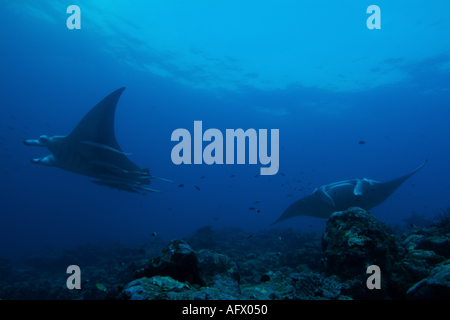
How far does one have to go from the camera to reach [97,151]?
6.89 m

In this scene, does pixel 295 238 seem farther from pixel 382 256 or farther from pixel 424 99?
pixel 424 99

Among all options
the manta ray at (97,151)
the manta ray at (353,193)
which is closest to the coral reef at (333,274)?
the manta ray at (353,193)

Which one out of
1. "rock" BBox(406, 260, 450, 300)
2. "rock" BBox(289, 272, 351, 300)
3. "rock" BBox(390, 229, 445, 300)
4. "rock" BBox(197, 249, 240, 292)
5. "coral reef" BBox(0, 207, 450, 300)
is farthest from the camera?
"rock" BBox(197, 249, 240, 292)

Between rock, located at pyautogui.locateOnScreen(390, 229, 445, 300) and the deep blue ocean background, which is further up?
the deep blue ocean background

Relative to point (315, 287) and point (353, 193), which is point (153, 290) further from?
point (353, 193)

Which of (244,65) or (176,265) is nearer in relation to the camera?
(176,265)

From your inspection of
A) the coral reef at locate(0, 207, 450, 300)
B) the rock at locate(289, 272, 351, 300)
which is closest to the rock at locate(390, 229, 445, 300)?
the coral reef at locate(0, 207, 450, 300)

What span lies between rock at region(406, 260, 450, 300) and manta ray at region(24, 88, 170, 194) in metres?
6.19

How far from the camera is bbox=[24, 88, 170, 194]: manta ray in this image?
21.2ft

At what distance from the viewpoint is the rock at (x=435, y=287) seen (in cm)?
250

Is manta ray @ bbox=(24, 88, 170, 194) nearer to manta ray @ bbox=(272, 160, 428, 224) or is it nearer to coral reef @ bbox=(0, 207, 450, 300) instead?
coral reef @ bbox=(0, 207, 450, 300)

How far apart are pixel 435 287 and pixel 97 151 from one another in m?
8.20

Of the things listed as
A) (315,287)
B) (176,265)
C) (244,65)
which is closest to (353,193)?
(315,287)

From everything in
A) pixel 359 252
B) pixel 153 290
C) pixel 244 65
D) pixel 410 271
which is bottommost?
pixel 410 271
